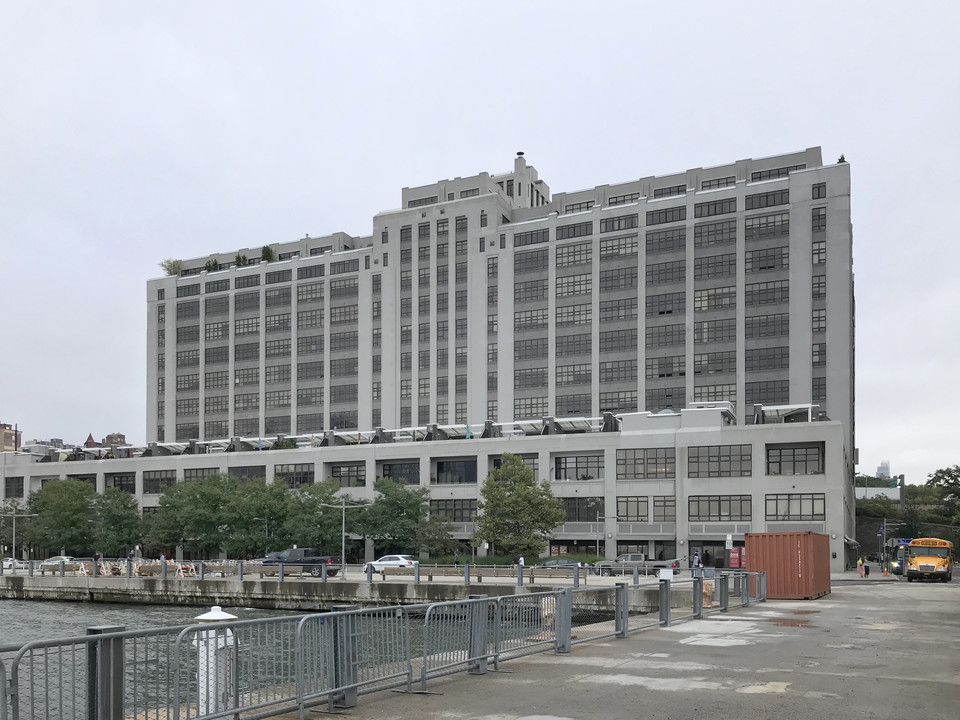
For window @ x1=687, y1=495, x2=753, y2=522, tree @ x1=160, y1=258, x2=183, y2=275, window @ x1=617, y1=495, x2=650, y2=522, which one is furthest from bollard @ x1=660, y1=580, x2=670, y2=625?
tree @ x1=160, y1=258, x2=183, y2=275

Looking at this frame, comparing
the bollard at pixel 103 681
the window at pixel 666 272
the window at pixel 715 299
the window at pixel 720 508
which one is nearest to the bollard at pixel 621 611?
the bollard at pixel 103 681

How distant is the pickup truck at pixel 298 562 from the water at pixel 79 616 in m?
5.58

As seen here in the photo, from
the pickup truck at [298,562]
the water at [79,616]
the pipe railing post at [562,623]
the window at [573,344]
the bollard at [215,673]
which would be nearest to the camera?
the bollard at [215,673]

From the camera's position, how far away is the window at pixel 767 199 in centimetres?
A: 10138

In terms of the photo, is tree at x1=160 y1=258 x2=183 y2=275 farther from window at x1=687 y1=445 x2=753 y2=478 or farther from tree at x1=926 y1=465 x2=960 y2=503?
tree at x1=926 y1=465 x2=960 y2=503

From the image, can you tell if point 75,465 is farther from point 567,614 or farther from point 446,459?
point 567,614

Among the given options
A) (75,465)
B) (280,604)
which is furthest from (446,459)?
(75,465)

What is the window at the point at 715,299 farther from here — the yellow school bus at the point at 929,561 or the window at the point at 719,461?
the yellow school bus at the point at 929,561

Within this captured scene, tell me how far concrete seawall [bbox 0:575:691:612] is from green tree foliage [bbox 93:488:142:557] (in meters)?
29.8

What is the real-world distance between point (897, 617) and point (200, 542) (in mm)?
76701

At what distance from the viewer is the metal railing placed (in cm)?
1048

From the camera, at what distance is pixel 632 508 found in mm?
90250

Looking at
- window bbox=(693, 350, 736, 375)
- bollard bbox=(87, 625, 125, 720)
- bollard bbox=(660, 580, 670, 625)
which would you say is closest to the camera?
bollard bbox=(87, 625, 125, 720)

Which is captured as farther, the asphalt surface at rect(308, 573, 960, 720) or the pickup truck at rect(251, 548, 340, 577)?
the pickup truck at rect(251, 548, 340, 577)
